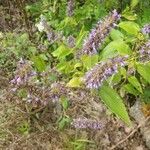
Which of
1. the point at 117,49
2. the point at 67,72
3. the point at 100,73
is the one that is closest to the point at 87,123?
the point at 67,72

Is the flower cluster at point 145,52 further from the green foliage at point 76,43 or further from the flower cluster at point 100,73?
the flower cluster at point 100,73

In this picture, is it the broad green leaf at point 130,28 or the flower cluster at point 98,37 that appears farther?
the broad green leaf at point 130,28

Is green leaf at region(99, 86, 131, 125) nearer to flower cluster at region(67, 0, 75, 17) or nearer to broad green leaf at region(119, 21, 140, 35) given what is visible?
broad green leaf at region(119, 21, 140, 35)

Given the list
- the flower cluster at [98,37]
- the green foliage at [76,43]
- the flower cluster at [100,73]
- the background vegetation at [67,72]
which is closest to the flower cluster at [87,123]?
the background vegetation at [67,72]

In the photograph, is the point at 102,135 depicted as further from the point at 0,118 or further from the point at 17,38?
the point at 17,38

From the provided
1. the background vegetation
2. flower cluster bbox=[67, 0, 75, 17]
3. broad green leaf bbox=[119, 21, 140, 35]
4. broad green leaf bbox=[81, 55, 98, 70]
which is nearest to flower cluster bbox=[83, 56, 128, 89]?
the background vegetation

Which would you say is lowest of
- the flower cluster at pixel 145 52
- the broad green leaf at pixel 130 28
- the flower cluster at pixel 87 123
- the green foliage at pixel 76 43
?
the flower cluster at pixel 87 123

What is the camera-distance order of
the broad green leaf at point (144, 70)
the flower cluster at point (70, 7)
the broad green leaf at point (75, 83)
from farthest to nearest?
1. the flower cluster at point (70, 7)
2. the broad green leaf at point (144, 70)
3. the broad green leaf at point (75, 83)

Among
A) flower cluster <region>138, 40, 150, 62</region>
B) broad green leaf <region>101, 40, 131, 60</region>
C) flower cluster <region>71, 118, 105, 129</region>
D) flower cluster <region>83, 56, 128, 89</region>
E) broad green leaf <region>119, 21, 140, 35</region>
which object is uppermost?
flower cluster <region>83, 56, 128, 89</region>

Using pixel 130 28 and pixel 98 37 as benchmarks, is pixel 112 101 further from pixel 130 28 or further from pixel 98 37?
pixel 130 28

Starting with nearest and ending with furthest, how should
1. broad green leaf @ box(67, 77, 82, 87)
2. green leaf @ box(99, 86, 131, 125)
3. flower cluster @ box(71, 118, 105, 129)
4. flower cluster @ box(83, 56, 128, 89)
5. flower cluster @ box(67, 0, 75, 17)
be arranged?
flower cluster @ box(83, 56, 128, 89) < green leaf @ box(99, 86, 131, 125) < broad green leaf @ box(67, 77, 82, 87) < flower cluster @ box(71, 118, 105, 129) < flower cluster @ box(67, 0, 75, 17)

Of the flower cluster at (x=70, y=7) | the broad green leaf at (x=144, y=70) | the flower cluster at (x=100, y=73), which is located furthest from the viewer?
the flower cluster at (x=70, y=7)
